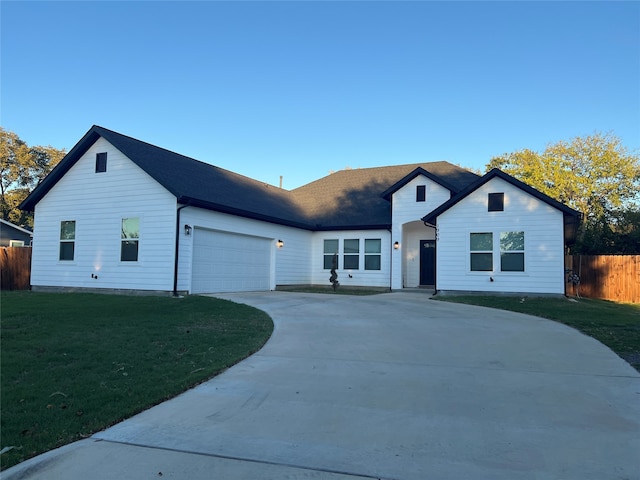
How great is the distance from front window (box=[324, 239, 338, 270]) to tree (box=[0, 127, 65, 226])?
27.6 meters

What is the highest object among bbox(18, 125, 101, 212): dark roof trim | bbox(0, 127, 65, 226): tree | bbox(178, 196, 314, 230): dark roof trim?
bbox(0, 127, 65, 226): tree

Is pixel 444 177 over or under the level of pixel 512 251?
over

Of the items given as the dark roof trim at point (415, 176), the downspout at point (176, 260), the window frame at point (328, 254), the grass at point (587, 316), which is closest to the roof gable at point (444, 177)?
the dark roof trim at point (415, 176)

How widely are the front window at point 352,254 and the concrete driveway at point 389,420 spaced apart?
44.6 feet

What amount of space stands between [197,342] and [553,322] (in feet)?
25.8

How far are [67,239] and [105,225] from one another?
1.99 m

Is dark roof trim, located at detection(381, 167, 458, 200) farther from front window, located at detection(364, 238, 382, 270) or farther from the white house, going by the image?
front window, located at detection(364, 238, 382, 270)

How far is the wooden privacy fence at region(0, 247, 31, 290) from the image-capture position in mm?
18172

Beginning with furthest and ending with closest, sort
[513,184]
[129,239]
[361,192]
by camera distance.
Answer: [361,192], [513,184], [129,239]

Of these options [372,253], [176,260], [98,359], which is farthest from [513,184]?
[98,359]

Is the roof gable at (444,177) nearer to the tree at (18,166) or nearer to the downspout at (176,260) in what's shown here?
the downspout at (176,260)

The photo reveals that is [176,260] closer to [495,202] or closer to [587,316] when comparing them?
[495,202]

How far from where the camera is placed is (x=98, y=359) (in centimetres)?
664

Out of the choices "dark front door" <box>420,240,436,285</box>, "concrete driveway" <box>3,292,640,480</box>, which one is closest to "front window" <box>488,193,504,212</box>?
"dark front door" <box>420,240,436,285</box>
